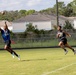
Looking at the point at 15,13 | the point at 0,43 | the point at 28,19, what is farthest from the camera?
the point at 15,13

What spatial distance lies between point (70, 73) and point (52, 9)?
17438cm

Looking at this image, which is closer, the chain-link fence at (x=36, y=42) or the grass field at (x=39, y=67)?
the grass field at (x=39, y=67)

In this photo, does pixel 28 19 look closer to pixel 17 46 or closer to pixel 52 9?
pixel 17 46

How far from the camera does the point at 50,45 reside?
4481cm

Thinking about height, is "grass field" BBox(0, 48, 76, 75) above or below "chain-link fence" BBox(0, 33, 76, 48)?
above

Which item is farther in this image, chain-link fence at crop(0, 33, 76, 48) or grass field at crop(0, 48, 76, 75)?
chain-link fence at crop(0, 33, 76, 48)

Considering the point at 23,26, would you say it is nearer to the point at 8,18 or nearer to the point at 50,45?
the point at 50,45

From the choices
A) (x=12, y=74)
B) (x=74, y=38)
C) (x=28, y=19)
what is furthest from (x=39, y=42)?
(x=28, y=19)

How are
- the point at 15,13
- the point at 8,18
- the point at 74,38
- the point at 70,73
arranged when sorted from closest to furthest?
the point at 70,73 < the point at 74,38 < the point at 8,18 < the point at 15,13

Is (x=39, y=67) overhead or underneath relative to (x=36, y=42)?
overhead

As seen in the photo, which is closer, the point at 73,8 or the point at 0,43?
the point at 0,43

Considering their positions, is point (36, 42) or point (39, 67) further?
point (36, 42)

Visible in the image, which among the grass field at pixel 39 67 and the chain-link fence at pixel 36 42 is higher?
the grass field at pixel 39 67

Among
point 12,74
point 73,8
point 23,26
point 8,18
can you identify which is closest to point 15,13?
point 8,18
